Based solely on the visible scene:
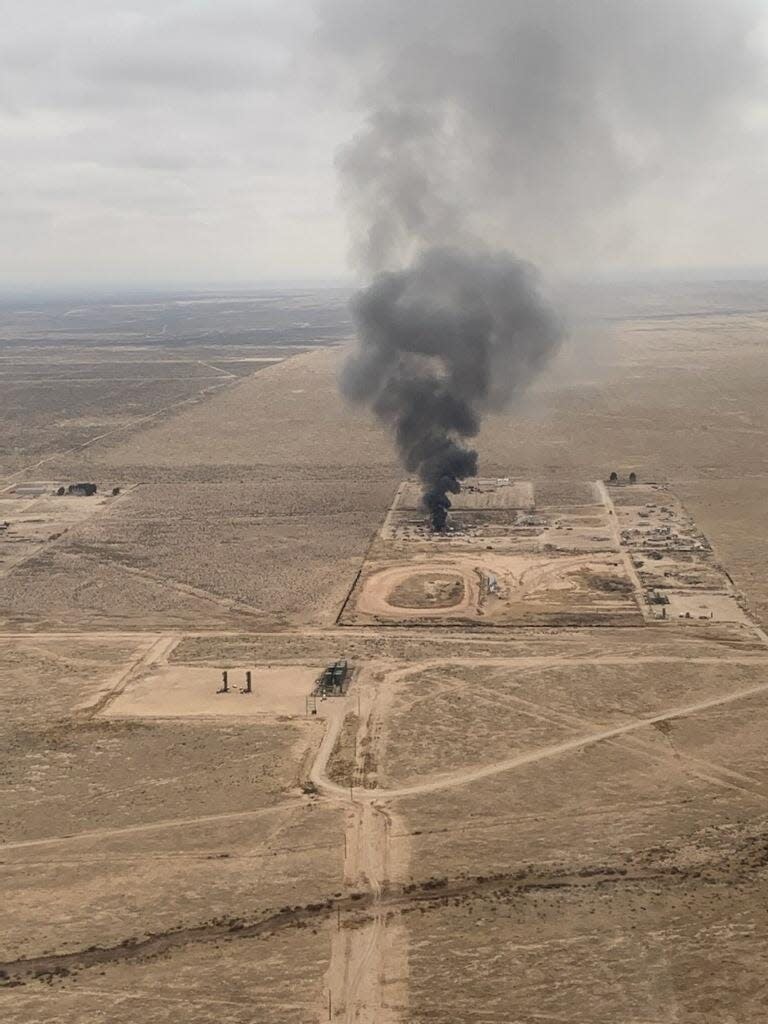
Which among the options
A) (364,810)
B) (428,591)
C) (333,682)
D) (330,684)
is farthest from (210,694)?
(428,591)

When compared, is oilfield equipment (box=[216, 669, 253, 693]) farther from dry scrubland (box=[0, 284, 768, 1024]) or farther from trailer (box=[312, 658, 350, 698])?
trailer (box=[312, 658, 350, 698])

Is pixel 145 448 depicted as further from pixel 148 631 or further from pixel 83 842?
pixel 83 842

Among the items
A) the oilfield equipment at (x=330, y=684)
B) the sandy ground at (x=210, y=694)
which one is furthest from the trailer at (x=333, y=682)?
the sandy ground at (x=210, y=694)

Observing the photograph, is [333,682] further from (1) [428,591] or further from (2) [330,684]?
(1) [428,591]

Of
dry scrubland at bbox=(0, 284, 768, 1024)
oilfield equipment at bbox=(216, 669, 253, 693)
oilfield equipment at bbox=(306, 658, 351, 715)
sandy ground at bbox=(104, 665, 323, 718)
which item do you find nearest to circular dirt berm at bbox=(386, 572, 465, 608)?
dry scrubland at bbox=(0, 284, 768, 1024)

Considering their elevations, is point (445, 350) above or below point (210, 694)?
above
